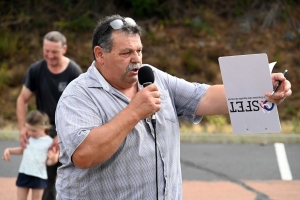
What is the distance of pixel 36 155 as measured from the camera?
7.06 meters

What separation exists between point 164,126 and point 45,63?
3.46 metres

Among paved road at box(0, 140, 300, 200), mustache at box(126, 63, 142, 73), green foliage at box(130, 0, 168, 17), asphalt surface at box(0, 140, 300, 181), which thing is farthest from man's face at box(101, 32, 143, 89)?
green foliage at box(130, 0, 168, 17)

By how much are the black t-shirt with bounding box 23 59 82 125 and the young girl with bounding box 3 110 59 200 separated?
0.55 feet

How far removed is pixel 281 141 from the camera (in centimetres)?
1216

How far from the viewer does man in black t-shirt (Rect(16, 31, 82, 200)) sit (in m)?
7.16

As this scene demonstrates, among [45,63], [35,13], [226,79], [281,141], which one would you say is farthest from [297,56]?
[226,79]

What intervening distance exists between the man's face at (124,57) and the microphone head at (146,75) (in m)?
0.08

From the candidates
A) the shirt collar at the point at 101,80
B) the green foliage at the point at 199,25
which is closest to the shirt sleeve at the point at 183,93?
the shirt collar at the point at 101,80

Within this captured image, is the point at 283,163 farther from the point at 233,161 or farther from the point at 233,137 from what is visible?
the point at 233,137

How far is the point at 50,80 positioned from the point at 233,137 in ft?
19.3

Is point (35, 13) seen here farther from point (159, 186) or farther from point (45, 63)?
point (159, 186)

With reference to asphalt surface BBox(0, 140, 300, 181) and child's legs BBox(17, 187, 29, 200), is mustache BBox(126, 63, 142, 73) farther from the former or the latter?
asphalt surface BBox(0, 140, 300, 181)

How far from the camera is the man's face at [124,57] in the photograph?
397 cm

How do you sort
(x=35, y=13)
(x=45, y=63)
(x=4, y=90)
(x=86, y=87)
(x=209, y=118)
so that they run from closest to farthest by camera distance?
1. (x=86, y=87)
2. (x=45, y=63)
3. (x=209, y=118)
4. (x=4, y=90)
5. (x=35, y=13)
